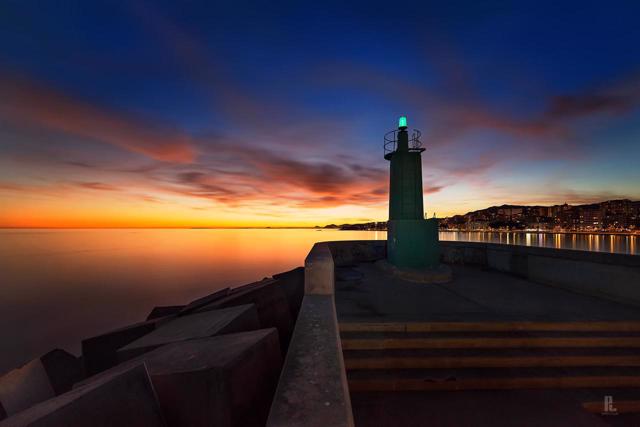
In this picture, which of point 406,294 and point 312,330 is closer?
point 312,330

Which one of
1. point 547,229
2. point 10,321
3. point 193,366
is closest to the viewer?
point 193,366

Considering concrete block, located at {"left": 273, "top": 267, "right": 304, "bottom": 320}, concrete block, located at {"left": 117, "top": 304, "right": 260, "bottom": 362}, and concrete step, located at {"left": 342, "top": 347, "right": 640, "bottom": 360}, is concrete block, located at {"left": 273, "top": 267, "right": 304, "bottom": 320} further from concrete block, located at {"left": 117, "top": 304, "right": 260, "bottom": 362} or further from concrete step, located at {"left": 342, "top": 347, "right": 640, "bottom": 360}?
concrete step, located at {"left": 342, "top": 347, "right": 640, "bottom": 360}

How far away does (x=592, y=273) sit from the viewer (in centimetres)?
672

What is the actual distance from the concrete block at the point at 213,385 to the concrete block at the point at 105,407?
0.14 metres

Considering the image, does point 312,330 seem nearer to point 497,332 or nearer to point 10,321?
point 497,332

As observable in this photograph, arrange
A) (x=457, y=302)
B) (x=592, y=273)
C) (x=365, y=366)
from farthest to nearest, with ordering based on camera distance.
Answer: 1. (x=592, y=273)
2. (x=457, y=302)
3. (x=365, y=366)

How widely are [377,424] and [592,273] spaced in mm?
7348

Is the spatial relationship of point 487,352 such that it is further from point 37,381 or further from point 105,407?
point 37,381

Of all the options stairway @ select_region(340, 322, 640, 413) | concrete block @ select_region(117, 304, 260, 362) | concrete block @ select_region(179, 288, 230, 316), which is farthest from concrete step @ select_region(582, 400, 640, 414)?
concrete block @ select_region(179, 288, 230, 316)

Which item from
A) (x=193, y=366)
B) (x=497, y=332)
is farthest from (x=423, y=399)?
(x=193, y=366)

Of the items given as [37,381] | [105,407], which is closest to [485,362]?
[105,407]

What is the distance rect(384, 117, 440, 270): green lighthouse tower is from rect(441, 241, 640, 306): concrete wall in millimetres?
2683

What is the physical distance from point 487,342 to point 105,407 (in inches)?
215

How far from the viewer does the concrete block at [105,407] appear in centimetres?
168
